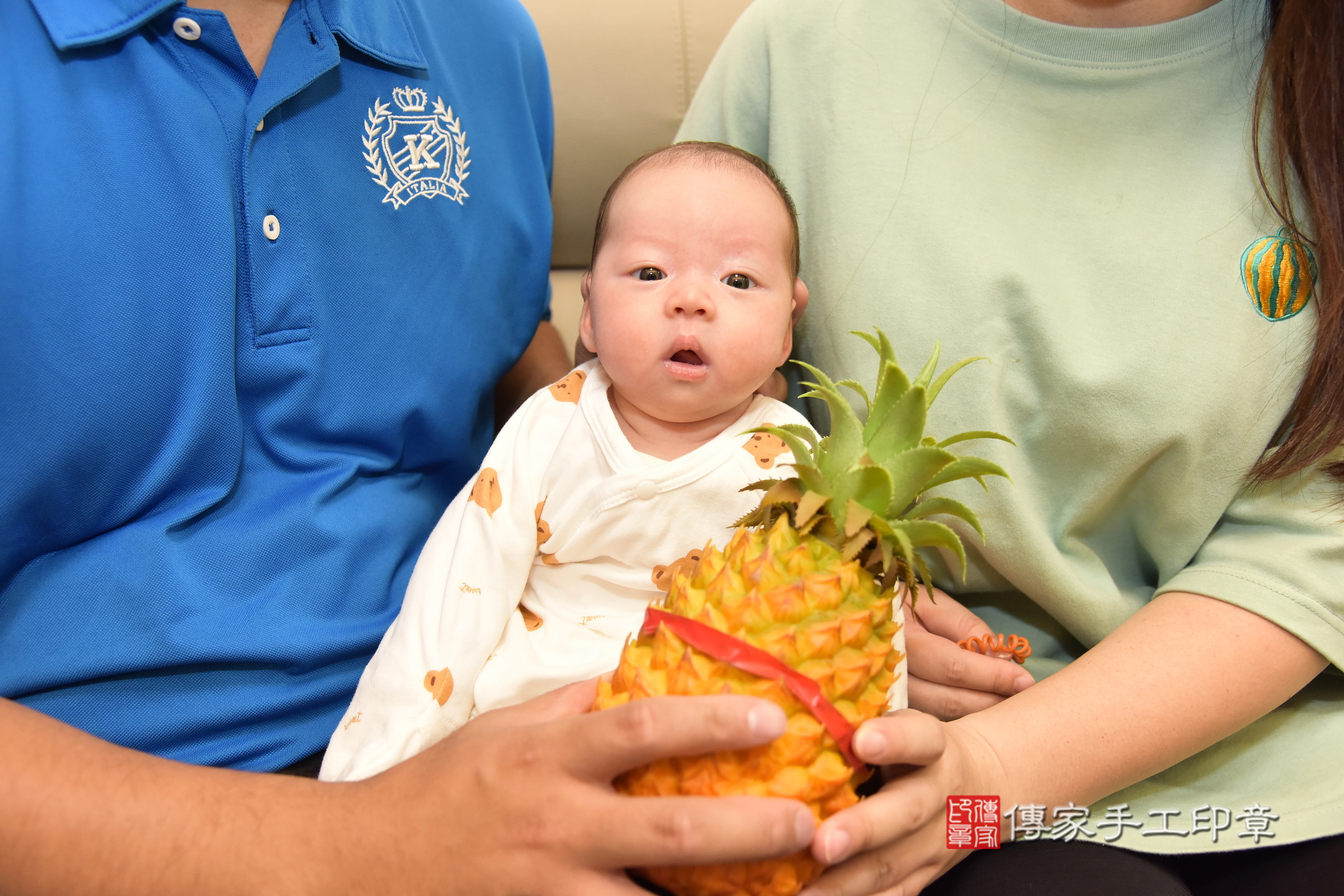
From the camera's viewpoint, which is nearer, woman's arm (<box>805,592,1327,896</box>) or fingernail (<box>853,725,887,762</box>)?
fingernail (<box>853,725,887,762</box>)

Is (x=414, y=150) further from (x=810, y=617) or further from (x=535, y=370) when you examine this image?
(x=810, y=617)

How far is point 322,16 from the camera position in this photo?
1.32 metres

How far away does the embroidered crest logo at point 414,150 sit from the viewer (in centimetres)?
140

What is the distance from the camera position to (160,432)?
1.19m

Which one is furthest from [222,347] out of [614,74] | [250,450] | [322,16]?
[614,74]

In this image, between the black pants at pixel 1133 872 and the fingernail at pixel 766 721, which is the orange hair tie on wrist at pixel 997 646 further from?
the fingernail at pixel 766 721

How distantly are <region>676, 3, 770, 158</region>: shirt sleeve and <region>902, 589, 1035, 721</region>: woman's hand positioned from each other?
942mm

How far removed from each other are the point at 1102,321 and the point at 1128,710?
1.93 ft

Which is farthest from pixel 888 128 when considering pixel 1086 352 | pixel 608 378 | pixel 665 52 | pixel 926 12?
pixel 665 52

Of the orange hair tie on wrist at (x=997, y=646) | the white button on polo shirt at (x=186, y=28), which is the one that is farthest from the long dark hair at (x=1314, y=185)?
the white button on polo shirt at (x=186, y=28)

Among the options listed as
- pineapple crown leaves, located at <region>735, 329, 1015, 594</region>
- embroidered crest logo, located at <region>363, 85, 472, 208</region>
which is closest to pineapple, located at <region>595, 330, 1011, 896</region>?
pineapple crown leaves, located at <region>735, 329, 1015, 594</region>

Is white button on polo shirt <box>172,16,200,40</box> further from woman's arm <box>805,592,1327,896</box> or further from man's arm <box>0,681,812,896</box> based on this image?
woman's arm <box>805,592,1327,896</box>

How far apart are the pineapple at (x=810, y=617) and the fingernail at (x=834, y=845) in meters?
0.04

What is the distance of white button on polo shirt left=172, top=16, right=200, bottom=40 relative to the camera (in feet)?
3.81
